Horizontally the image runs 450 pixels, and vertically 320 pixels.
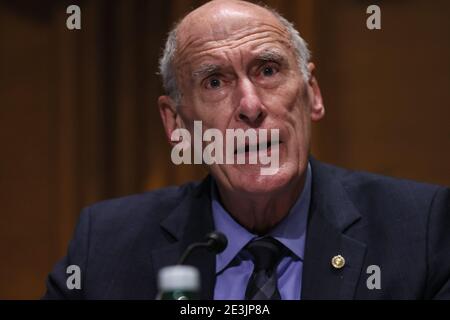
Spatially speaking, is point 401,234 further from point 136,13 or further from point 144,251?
point 136,13

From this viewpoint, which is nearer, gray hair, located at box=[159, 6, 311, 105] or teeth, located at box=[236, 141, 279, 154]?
teeth, located at box=[236, 141, 279, 154]

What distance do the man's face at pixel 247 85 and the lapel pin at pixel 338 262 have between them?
0.20 meters

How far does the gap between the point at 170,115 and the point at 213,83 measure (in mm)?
227

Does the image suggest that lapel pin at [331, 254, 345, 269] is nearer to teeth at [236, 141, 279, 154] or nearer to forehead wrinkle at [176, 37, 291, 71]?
teeth at [236, 141, 279, 154]

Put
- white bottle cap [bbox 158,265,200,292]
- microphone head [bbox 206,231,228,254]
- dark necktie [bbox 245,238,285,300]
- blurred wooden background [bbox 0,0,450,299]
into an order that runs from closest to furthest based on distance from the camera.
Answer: white bottle cap [bbox 158,265,200,292]
microphone head [bbox 206,231,228,254]
dark necktie [bbox 245,238,285,300]
blurred wooden background [bbox 0,0,450,299]

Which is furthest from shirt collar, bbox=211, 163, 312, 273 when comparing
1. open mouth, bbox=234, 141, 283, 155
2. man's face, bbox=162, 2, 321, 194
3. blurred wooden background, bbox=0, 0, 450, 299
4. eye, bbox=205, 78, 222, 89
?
blurred wooden background, bbox=0, 0, 450, 299

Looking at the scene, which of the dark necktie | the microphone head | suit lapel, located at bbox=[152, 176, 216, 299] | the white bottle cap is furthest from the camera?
suit lapel, located at bbox=[152, 176, 216, 299]

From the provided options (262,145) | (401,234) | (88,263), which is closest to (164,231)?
(88,263)

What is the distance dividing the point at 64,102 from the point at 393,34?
1.15m

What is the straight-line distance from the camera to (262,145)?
164 cm

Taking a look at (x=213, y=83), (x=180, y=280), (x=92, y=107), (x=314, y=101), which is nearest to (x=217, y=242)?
(x=180, y=280)

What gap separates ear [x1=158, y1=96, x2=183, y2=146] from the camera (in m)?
1.91

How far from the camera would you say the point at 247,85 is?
169 centimetres

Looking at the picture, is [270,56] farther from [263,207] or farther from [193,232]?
[193,232]
